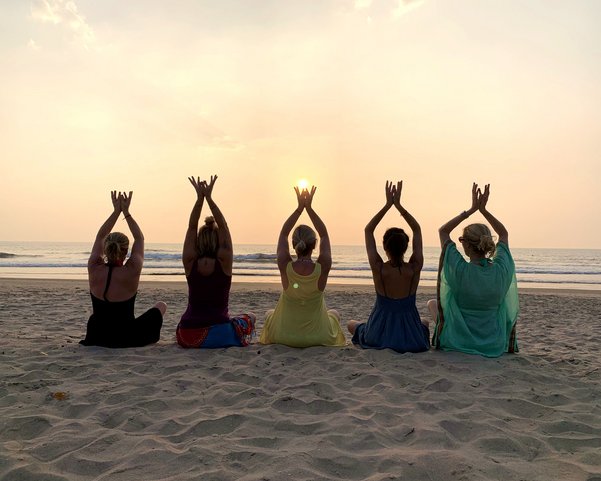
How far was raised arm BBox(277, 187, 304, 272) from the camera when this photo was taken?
5.32 metres

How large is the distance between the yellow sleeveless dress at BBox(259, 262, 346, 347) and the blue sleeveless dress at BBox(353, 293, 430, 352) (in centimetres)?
56

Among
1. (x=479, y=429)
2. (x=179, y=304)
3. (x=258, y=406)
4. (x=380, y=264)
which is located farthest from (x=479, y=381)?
(x=179, y=304)

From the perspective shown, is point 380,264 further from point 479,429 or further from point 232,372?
point 479,429

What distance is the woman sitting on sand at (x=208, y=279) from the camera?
518 cm

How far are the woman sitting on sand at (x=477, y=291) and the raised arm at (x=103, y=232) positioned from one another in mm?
3567

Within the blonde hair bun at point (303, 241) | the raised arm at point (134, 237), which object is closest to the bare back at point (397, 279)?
the blonde hair bun at point (303, 241)

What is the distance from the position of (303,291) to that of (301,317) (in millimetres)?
330

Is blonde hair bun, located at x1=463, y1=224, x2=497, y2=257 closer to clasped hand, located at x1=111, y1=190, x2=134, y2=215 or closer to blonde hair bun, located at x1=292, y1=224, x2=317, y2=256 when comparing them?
blonde hair bun, located at x1=292, y1=224, x2=317, y2=256

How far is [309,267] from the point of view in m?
5.27

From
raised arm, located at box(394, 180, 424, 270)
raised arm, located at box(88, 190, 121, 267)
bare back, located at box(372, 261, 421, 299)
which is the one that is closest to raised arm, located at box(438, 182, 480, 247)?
raised arm, located at box(394, 180, 424, 270)

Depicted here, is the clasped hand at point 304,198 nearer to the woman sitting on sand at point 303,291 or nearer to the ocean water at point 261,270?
the woman sitting on sand at point 303,291

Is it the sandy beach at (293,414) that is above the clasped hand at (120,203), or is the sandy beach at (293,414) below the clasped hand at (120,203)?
below

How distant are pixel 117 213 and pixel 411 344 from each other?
11.7 ft

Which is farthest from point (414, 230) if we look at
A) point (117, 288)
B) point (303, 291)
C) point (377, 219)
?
point (117, 288)
